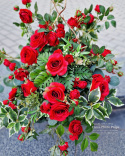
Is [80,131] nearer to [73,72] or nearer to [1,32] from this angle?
[73,72]

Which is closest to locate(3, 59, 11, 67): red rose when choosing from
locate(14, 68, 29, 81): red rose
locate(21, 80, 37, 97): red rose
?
locate(14, 68, 29, 81): red rose

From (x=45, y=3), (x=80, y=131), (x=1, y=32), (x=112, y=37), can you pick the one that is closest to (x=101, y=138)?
(x=80, y=131)

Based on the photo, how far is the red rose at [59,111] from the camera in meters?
0.80

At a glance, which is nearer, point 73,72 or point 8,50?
point 73,72

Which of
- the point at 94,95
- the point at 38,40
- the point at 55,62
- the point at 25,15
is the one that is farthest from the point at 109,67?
the point at 25,15

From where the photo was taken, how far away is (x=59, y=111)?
83 centimetres

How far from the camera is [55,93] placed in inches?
31.3

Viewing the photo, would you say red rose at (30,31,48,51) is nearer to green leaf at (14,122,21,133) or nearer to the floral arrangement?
the floral arrangement

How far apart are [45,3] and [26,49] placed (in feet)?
16.7

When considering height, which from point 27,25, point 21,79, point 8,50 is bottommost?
point 21,79

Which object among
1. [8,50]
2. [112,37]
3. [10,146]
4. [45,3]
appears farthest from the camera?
[45,3]

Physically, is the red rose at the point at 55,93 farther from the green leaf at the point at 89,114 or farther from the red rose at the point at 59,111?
the green leaf at the point at 89,114

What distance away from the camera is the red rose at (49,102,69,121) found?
0.80 meters

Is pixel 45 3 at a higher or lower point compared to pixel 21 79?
higher
